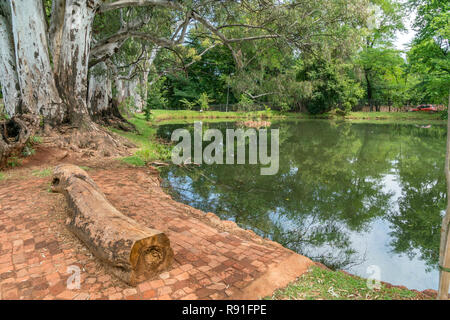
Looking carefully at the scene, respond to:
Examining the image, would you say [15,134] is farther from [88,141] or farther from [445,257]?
[445,257]

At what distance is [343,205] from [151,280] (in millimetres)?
4096

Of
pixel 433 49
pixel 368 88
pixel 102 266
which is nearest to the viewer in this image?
pixel 102 266

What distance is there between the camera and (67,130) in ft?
24.1

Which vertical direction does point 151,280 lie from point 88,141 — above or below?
below

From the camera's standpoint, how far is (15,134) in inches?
234

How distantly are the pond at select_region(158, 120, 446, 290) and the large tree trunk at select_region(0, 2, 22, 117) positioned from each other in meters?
4.39

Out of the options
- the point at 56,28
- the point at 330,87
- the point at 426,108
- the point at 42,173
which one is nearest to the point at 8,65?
the point at 56,28

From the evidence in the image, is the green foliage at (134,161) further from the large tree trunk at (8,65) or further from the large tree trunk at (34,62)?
the large tree trunk at (8,65)

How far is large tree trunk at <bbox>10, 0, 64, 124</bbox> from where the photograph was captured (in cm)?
670

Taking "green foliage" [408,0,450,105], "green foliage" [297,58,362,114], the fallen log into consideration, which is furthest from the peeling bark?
"green foliage" [297,58,362,114]

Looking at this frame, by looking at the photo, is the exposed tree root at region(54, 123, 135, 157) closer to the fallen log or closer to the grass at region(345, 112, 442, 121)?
the fallen log
